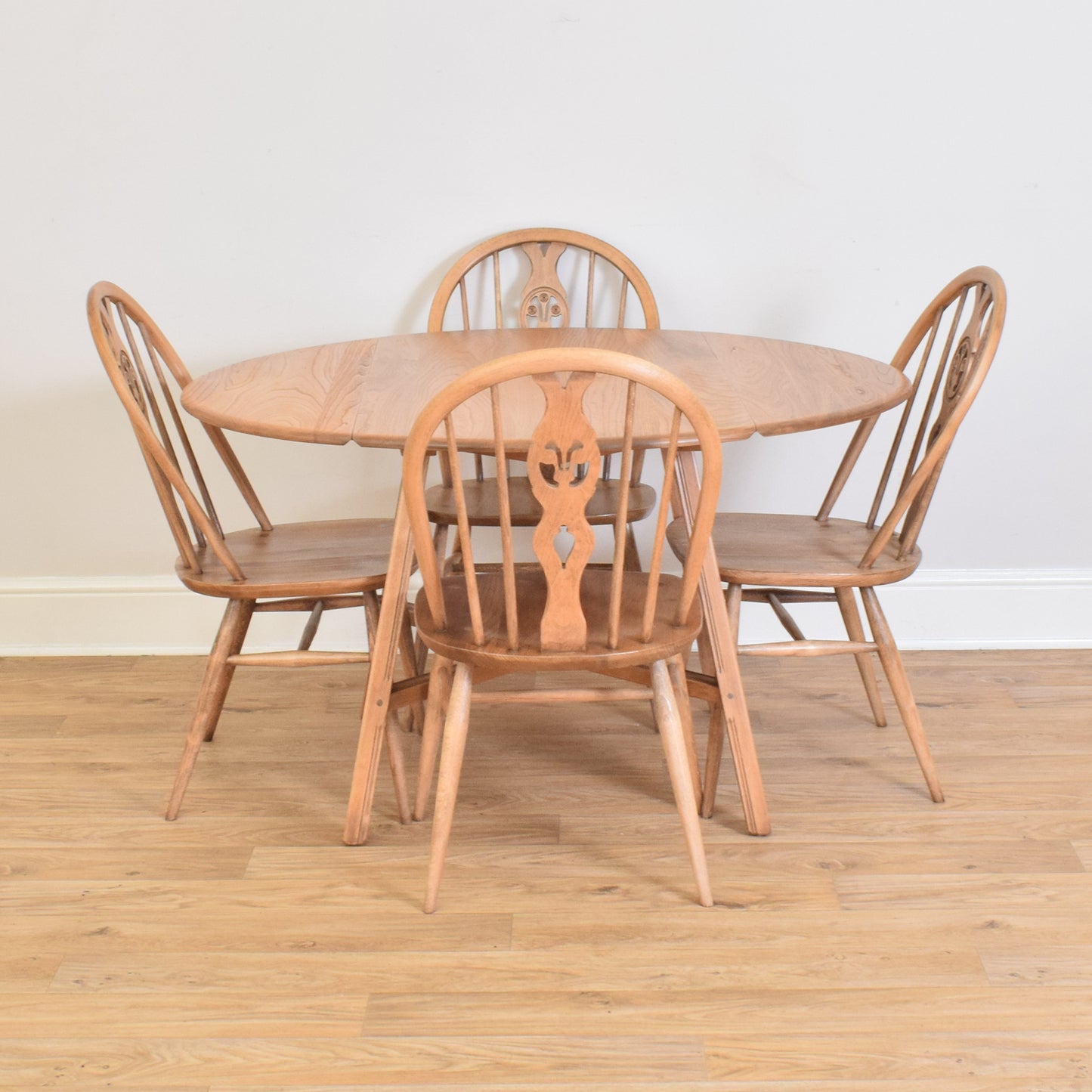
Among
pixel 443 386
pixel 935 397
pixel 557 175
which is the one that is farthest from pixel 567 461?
pixel 557 175

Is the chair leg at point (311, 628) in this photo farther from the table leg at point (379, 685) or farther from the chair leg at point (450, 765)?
the chair leg at point (450, 765)

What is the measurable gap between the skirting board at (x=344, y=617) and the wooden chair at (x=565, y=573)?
89 cm

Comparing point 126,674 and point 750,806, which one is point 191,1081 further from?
point 126,674

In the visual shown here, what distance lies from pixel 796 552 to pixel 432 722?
0.68 m

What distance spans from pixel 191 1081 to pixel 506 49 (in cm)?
185

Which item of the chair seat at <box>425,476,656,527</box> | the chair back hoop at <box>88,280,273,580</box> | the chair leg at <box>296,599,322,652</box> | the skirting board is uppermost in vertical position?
the chair back hoop at <box>88,280,273,580</box>

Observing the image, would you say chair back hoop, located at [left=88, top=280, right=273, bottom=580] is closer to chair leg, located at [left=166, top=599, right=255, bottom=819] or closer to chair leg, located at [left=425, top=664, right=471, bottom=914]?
chair leg, located at [left=166, top=599, right=255, bottom=819]

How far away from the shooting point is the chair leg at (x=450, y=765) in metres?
1.66

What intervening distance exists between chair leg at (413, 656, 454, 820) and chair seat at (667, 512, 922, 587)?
458 mm

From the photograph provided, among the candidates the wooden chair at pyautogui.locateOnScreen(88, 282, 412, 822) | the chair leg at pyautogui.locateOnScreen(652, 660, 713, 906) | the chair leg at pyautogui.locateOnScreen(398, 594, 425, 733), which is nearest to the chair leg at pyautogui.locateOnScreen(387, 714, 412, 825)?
the wooden chair at pyautogui.locateOnScreen(88, 282, 412, 822)

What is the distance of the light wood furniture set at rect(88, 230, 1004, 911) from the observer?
1.51m

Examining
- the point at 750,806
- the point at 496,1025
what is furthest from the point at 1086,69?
the point at 496,1025

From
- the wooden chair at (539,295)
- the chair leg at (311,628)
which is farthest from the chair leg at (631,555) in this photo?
the chair leg at (311,628)

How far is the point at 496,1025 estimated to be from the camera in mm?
1465
